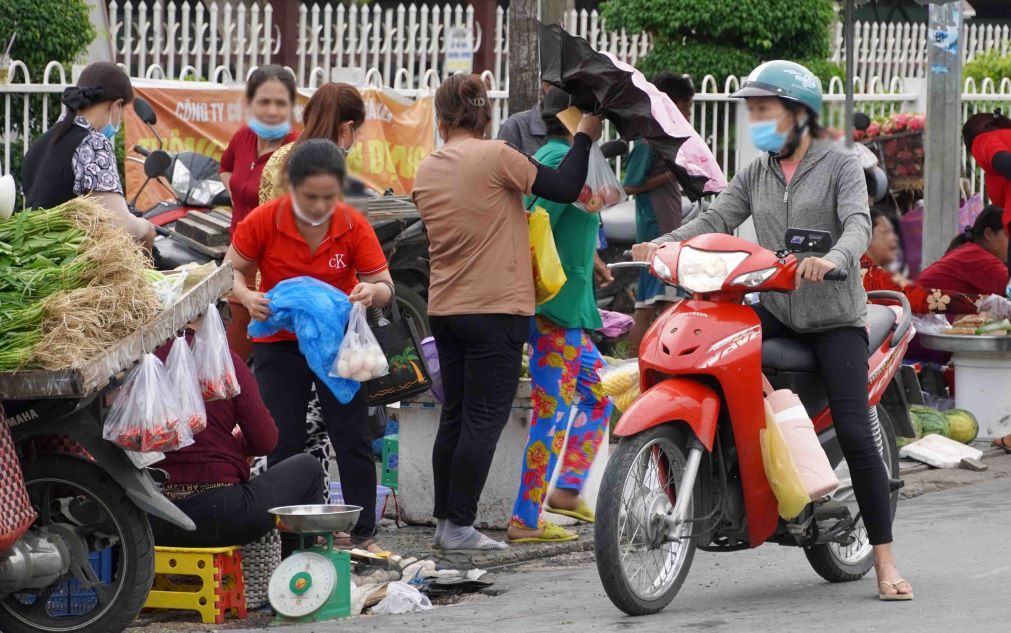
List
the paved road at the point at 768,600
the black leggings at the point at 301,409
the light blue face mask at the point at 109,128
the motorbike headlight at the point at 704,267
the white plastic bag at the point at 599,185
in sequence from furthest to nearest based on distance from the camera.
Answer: the light blue face mask at the point at 109,128, the white plastic bag at the point at 599,185, the black leggings at the point at 301,409, the motorbike headlight at the point at 704,267, the paved road at the point at 768,600

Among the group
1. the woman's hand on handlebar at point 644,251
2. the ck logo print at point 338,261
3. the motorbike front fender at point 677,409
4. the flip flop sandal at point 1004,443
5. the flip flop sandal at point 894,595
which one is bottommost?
the flip flop sandal at point 1004,443

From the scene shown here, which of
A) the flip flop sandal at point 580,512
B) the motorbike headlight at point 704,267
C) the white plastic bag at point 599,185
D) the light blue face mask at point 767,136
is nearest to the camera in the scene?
the light blue face mask at point 767,136

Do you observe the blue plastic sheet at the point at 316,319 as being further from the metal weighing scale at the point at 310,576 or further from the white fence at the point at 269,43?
the white fence at the point at 269,43

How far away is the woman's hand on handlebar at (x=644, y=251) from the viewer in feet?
19.3

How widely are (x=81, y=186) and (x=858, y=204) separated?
10.5 ft

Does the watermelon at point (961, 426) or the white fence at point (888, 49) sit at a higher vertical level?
the white fence at point (888, 49)

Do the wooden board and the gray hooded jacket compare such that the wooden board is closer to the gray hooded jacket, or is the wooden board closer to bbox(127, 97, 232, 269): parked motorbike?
the gray hooded jacket

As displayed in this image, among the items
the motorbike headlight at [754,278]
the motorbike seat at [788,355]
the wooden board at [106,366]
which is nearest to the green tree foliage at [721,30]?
the motorbike seat at [788,355]

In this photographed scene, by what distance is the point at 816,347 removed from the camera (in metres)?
5.87

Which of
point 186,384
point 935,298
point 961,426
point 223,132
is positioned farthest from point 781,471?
point 223,132

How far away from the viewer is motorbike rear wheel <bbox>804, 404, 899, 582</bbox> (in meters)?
6.20

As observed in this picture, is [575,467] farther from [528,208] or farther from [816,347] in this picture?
[816,347]

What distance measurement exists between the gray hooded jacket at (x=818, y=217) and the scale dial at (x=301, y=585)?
1.69m

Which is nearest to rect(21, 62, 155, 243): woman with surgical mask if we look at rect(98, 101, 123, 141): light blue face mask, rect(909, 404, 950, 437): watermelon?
rect(98, 101, 123, 141): light blue face mask
